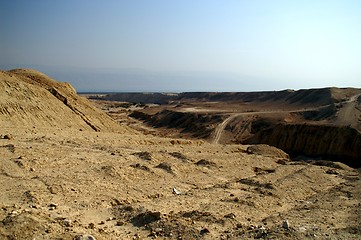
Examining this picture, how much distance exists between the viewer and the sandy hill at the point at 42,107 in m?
22.6

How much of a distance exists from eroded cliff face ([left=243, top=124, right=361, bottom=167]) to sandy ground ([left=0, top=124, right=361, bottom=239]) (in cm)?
1649

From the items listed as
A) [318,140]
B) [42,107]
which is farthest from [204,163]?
[318,140]

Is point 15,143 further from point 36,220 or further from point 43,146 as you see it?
point 36,220

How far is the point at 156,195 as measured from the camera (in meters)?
11.6

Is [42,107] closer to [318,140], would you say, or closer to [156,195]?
[156,195]

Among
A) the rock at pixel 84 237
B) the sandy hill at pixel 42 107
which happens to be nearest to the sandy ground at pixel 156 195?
the rock at pixel 84 237

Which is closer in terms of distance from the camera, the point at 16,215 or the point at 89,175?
the point at 16,215

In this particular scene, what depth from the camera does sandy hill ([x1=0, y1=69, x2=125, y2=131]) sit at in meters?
22.6

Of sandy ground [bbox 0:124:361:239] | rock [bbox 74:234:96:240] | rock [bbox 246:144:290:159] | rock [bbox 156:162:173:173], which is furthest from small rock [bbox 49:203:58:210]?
rock [bbox 246:144:290:159]

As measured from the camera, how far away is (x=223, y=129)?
4800cm

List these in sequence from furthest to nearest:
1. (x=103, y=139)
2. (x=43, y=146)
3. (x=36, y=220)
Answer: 1. (x=103, y=139)
2. (x=43, y=146)
3. (x=36, y=220)

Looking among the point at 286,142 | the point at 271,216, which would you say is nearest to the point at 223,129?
the point at 286,142

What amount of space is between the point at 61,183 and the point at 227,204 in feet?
16.3

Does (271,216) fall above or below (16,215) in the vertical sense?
below
